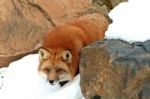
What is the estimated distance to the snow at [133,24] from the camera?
662cm

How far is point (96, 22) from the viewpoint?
848 centimetres

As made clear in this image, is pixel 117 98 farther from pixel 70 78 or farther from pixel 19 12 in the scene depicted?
pixel 19 12

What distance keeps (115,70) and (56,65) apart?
4.63 ft

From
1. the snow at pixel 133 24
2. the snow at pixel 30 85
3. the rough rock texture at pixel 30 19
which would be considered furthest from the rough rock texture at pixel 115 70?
the rough rock texture at pixel 30 19

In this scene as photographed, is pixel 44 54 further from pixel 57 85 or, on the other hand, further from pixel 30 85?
pixel 30 85

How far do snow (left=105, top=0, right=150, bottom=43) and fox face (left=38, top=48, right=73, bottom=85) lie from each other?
84cm

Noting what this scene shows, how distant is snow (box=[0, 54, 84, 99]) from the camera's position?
732 cm

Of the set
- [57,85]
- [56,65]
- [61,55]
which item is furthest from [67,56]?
[57,85]

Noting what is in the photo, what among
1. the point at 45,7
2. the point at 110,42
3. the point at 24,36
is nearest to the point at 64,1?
the point at 45,7

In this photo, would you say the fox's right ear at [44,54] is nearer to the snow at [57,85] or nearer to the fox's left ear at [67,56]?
the fox's left ear at [67,56]

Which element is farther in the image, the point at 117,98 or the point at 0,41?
the point at 0,41

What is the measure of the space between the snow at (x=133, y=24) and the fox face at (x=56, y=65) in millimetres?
840

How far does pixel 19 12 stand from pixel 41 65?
2.05 meters

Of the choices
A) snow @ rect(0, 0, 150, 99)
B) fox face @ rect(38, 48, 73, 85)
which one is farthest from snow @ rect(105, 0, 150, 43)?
fox face @ rect(38, 48, 73, 85)
